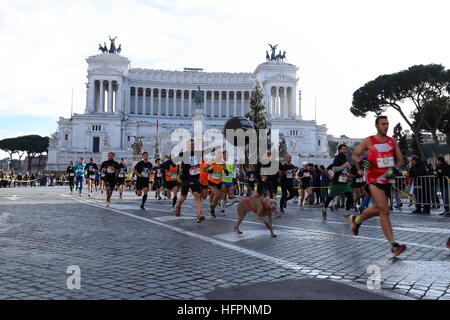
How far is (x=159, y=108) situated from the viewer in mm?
91438

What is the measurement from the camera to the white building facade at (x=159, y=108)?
7825 centimetres

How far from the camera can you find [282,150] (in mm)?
61125

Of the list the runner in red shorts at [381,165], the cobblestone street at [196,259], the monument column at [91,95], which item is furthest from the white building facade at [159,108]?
the runner in red shorts at [381,165]

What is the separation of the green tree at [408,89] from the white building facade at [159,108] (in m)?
22.4

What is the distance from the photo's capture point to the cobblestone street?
423cm

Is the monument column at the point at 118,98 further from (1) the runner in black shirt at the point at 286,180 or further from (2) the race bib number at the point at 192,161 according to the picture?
(2) the race bib number at the point at 192,161

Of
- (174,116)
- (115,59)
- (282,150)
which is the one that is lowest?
(282,150)

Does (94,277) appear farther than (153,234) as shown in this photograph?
No

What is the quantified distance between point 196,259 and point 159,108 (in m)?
87.7

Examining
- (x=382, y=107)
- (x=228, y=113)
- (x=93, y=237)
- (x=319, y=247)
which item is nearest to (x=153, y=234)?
(x=93, y=237)

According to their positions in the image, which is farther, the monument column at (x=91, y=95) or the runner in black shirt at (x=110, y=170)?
the monument column at (x=91, y=95)
